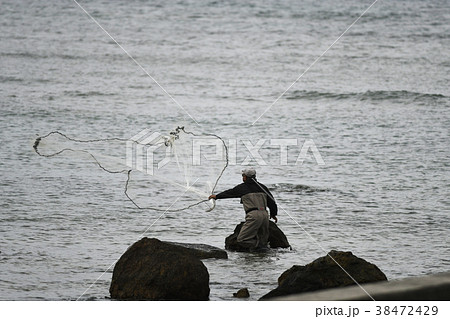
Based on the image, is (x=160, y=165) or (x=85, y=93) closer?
(x=160, y=165)

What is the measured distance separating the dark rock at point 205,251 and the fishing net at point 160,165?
84.9 inches

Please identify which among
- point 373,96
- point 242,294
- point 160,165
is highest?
point 373,96

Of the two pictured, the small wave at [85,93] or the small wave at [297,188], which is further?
the small wave at [85,93]

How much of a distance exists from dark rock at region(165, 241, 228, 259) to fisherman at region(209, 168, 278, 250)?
53 centimetres

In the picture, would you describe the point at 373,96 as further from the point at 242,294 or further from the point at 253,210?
the point at 242,294

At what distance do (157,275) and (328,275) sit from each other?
5.98 ft

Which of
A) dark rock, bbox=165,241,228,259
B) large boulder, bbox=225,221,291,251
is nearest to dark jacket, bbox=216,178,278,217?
large boulder, bbox=225,221,291,251

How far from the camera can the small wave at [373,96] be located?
99.1ft

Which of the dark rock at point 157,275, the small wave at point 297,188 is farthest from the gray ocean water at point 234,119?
the dark rock at point 157,275

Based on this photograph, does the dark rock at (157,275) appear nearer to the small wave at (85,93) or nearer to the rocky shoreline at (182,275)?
the rocky shoreline at (182,275)

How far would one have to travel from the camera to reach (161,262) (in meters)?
10.6

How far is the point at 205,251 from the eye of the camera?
1330 centimetres

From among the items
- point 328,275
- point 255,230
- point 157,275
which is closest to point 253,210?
point 255,230

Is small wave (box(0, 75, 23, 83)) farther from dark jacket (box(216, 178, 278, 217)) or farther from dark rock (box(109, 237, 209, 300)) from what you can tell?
dark rock (box(109, 237, 209, 300))
